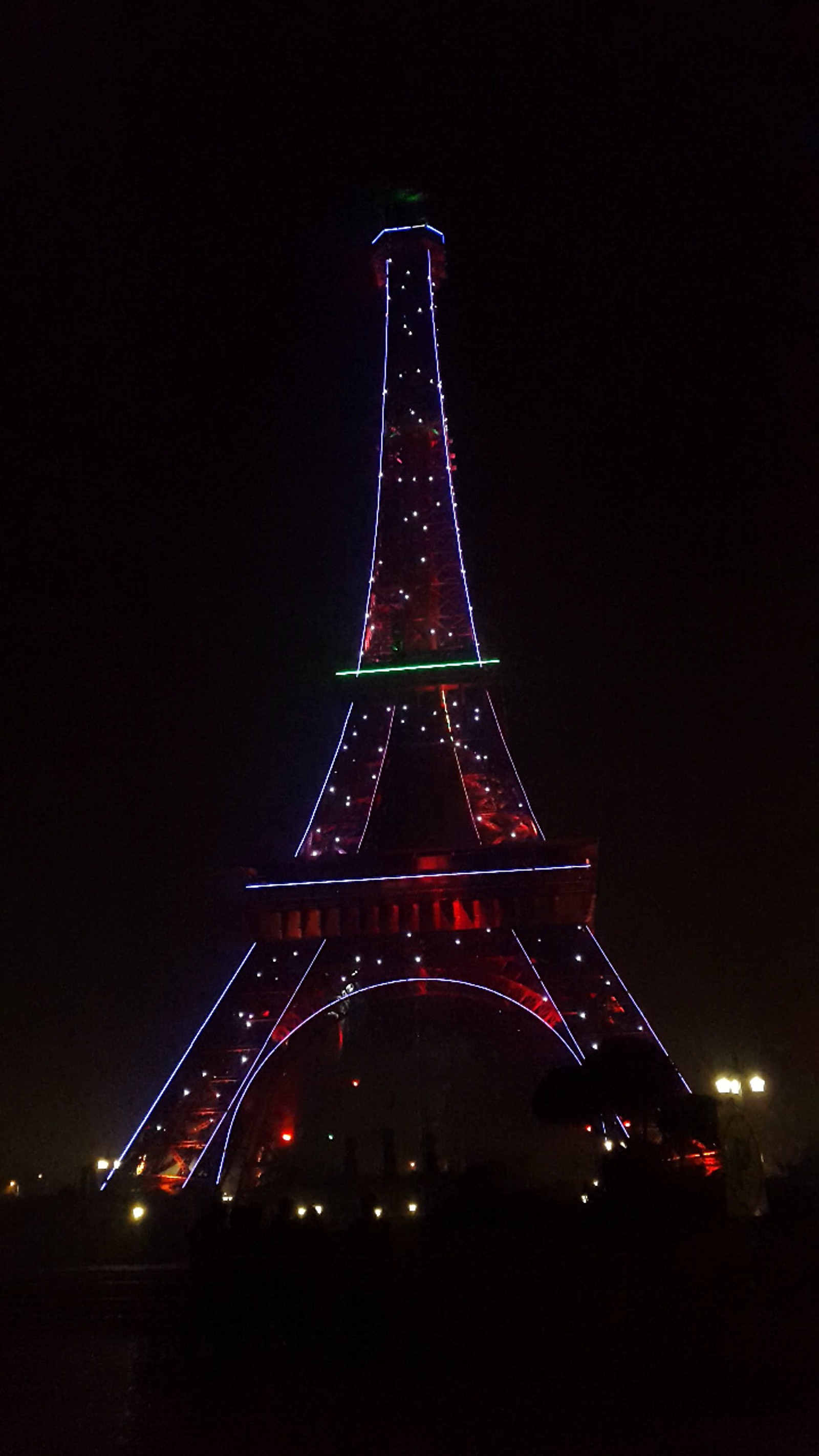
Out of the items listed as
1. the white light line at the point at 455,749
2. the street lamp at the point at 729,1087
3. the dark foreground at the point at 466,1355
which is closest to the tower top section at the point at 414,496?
the white light line at the point at 455,749

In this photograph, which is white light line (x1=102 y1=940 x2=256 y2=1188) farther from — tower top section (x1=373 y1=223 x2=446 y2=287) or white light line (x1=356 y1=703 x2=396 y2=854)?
tower top section (x1=373 y1=223 x2=446 y2=287)

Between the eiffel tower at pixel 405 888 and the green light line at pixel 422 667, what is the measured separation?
54 millimetres

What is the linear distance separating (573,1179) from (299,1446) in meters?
19.2

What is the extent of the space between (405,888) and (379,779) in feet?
10.3

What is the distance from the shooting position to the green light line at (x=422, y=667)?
98.4ft

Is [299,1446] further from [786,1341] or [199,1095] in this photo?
[199,1095]

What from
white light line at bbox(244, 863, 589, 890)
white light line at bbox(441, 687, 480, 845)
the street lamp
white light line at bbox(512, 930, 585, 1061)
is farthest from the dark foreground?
white light line at bbox(441, 687, 480, 845)

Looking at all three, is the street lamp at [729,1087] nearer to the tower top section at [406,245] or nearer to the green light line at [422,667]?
the green light line at [422,667]

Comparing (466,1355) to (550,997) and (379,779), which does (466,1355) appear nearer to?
(550,997)

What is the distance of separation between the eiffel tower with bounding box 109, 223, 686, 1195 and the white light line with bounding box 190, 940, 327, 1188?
0.14 ft

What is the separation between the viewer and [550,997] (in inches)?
1010

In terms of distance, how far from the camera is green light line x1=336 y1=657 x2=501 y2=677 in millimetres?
29984

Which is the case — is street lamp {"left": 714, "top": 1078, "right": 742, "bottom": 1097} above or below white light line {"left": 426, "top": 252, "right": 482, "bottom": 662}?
below

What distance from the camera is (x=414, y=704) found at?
1214 inches
